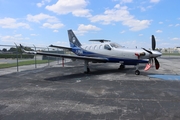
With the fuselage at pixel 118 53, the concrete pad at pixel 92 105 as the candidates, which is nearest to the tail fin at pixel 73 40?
the fuselage at pixel 118 53

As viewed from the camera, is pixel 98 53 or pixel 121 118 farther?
pixel 98 53

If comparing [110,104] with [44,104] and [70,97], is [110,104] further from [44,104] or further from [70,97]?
[44,104]

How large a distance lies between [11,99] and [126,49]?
9.80 meters

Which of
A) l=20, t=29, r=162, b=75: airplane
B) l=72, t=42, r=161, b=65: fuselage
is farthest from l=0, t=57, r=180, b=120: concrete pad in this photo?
l=72, t=42, r=161, b=65: fuselage

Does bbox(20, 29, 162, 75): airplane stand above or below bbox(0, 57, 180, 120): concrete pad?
above

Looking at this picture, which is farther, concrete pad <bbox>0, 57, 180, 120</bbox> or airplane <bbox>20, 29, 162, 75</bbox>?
airplane <bbox>20, 29, 162, 75</bbox>

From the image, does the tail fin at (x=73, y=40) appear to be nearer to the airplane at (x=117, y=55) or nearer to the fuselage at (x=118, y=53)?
the airplane at (x=117, y=55)

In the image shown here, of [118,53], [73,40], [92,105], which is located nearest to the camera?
[92,105]

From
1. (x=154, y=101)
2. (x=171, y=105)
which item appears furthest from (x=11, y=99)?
(x=171, y=105)

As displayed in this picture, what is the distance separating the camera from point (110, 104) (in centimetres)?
612

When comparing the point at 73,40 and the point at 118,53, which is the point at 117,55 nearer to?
the point at 118,53

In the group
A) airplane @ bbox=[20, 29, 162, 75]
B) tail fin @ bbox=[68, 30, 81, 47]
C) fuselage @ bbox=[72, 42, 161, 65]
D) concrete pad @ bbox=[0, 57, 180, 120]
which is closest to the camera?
concrete pad @ bbox=[0, 57, 180, 120]

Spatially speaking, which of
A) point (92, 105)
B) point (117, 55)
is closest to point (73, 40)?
point (117, 55)

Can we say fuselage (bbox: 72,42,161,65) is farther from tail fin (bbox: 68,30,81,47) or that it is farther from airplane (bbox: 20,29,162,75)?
tail fin (bbox: 68,30,81,47)
